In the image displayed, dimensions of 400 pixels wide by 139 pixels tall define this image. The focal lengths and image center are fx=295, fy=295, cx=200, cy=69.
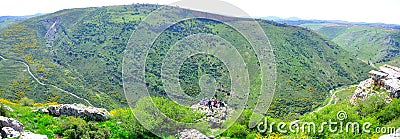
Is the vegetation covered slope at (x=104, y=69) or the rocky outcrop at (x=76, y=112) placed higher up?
the rocky outcrop at (x=76, y=112)

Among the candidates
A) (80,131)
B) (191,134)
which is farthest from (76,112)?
(191,134)

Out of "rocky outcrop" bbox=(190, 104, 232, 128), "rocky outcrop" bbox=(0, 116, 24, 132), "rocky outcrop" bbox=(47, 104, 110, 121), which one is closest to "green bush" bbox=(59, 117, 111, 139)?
"rocky outcrop" bbox=(0, 116, 24, 132)

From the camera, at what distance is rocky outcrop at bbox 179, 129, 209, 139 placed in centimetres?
2157

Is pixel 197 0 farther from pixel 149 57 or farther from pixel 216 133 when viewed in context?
pixel 149 57

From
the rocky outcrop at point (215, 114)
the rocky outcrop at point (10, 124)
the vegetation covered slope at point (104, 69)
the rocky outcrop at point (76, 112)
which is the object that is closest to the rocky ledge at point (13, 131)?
the rocky outcrop at point (10, 124)

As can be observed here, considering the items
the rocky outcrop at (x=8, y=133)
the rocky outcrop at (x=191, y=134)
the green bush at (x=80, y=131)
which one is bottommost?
the rocky outcrop at (x=191, y=134)

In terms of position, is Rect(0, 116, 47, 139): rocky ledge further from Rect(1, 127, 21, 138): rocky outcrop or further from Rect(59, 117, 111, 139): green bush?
Rect(59, 117, 111, 139): green bush

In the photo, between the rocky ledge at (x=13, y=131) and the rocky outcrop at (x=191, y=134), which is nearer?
the rocky ledge at (x=13, y=131)

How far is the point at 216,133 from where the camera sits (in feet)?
83.6

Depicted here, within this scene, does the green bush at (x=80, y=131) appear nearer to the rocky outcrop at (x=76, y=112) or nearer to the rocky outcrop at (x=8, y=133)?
the rocky outcrop at (x=8, y=133)

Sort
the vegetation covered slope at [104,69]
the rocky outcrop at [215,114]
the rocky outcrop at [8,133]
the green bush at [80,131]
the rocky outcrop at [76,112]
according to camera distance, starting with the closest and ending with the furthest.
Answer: the rocky outcrop at [8,133] → the green bush at [80,131] → the rocky outcrop at [76,112] → the rocky outcrop at [215,114] → the vegetation covered slope at [104,69]

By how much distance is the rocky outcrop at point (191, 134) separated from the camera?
70.8 feet

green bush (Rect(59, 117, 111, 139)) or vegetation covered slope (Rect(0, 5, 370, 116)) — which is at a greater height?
green bush (Rect(59, 117, 111, 139))

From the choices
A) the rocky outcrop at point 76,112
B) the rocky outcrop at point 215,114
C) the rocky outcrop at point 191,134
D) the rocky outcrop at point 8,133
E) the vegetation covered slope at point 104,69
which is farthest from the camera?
the vegetation covered slope at point 104,69
